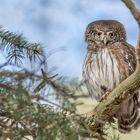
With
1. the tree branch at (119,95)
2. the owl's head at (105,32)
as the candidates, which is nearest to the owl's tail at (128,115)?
the owl's head at (105,32)

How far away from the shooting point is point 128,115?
8.52 feet

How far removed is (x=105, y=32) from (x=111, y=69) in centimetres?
40

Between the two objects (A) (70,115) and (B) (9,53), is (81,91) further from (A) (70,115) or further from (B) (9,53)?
(B) (9,53)

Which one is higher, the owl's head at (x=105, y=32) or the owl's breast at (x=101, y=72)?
the owl's head at (x=105, y=32)

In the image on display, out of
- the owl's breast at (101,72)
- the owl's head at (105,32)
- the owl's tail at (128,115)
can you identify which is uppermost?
the owl's head at (105,32)

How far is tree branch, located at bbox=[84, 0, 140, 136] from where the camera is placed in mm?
1419

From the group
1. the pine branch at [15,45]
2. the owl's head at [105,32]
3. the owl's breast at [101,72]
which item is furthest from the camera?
the owl's head at [105,32]

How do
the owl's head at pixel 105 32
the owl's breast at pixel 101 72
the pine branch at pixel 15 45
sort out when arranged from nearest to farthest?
the pine branch at pixel 15 45 < the owl's breast at pixel 101 72 < the owl's head at pixel 105 32

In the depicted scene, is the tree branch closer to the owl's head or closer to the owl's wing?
the owl's wing

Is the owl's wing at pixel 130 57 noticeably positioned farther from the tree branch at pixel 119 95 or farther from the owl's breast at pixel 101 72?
the tree branch at pixel 119 95

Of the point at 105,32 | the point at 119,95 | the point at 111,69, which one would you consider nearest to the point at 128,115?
the point at 111,69

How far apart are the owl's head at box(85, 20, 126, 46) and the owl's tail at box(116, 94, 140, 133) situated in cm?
41

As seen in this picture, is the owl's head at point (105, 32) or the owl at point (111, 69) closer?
the owl at point (111, 69)

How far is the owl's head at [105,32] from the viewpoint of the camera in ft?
9.15
